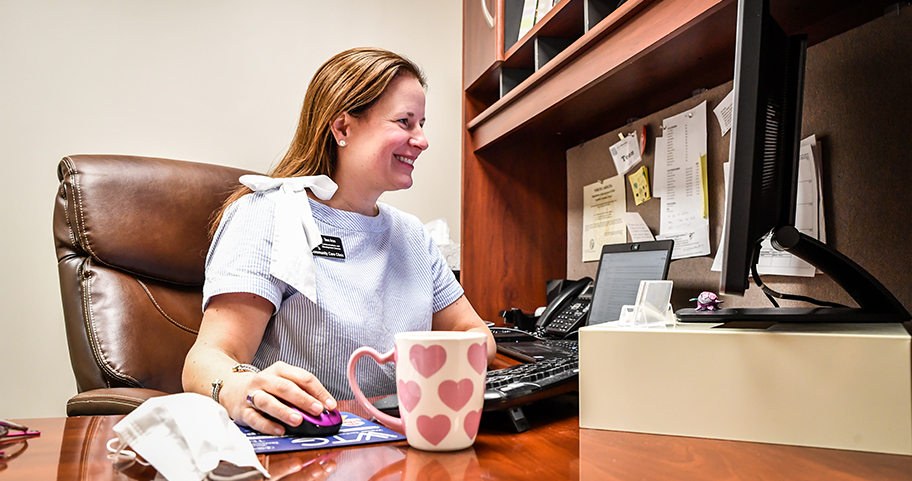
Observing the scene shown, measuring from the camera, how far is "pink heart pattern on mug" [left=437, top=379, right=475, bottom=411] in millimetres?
481

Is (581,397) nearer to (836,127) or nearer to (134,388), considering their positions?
(836,127)

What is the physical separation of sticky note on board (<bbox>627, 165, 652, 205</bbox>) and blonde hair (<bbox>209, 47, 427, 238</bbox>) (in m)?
0.62

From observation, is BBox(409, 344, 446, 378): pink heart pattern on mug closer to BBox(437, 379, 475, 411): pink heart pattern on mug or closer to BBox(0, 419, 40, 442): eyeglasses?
BBox(437, 379, 475, 411): pink heart pattern on mug

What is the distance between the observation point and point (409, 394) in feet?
1.62

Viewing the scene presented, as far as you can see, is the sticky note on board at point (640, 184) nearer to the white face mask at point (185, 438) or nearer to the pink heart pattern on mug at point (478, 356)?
the pink heart pattern on mug at point (478, 356)

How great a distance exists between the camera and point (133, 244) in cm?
120

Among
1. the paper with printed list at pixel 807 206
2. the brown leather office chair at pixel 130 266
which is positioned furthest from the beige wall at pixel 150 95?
the paper with printed list at pixel 807 206

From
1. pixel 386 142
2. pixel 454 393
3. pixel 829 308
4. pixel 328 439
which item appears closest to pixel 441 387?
pixel 454 393

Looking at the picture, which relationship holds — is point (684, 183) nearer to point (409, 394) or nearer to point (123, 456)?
point (409, 394)

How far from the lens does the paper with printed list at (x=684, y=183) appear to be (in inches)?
48.5

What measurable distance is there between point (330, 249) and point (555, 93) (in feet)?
2.06

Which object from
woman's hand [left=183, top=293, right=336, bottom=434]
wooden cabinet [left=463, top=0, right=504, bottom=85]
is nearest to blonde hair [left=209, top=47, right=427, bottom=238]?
woman's hand [left=183, top=293, right=336, bottom=434]

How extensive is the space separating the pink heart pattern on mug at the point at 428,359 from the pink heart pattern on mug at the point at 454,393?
0.05 ft

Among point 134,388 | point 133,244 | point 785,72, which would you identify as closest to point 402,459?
point 785,72
